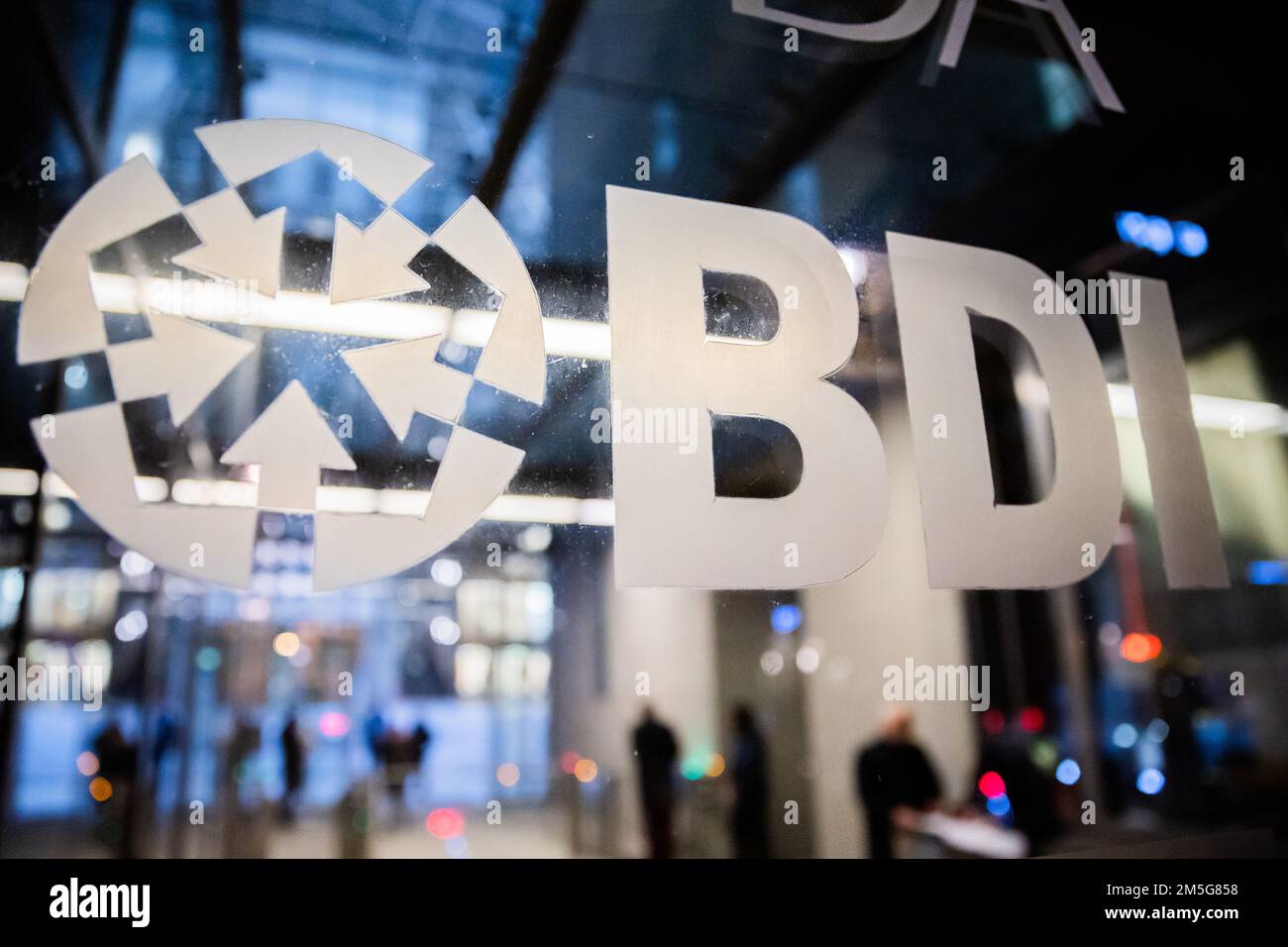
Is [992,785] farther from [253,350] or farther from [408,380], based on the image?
[253,350]

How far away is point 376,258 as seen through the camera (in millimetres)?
2721

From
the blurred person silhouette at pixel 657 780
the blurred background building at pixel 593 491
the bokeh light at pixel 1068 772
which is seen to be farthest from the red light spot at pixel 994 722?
the blurred person silhouette at pixel 657 780

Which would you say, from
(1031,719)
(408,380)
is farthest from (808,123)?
(1031,719)

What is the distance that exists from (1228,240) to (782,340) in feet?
6.81

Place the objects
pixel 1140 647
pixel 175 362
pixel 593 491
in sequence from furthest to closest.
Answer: pixel 1140 647 < pixel 593 491 < pixel 175 362

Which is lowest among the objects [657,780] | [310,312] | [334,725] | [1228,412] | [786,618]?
[657,780]

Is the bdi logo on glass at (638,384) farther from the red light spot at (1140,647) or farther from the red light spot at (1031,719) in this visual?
the red light spot at (1031,719)

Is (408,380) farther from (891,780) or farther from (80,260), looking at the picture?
(891,780)

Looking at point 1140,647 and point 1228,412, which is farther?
point 1228,412

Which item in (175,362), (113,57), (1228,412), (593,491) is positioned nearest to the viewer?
(175,362)

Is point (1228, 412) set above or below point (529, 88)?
below

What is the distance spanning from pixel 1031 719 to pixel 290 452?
2525mm

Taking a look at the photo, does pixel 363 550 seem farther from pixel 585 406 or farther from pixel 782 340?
pixel 782 340

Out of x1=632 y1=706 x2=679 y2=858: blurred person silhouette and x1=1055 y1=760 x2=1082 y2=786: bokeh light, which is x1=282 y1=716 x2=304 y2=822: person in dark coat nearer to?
x1=632 y1=706 x2=679 y2=858: blurred person silhouette
